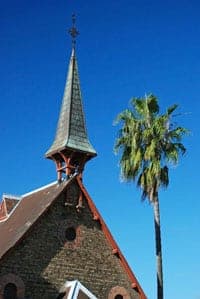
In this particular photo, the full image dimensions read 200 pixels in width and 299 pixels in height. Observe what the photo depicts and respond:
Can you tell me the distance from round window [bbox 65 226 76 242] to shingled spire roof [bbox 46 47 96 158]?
192 inches

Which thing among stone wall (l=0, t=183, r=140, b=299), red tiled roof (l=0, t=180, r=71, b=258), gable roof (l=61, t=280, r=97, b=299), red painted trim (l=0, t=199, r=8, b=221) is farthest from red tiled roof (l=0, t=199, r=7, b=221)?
gable roof (l=61, t=280, r=97, b=299)

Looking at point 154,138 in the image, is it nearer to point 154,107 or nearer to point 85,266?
point 154,107

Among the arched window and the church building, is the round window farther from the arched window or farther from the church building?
the arched window

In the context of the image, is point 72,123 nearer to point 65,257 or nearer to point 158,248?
point 65,257

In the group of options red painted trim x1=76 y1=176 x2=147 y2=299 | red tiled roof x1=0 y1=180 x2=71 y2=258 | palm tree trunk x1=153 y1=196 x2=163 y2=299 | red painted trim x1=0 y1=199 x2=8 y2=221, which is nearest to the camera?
red tiled roof x1=0 y1=180 x2=71 y2=258

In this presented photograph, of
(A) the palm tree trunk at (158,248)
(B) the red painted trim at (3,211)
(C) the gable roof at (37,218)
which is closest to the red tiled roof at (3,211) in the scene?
(B) the red painted trim at (3,211)

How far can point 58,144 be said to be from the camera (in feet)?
125

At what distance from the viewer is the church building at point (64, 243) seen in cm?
3203

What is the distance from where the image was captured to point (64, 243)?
3409 cm

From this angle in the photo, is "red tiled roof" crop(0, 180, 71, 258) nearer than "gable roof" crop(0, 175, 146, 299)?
Yes

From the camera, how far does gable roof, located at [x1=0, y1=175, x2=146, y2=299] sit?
33.1 m

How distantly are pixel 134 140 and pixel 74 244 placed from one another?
21.3 feet

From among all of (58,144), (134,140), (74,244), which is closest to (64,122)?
(58,144)

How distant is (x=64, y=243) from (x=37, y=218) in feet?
6.87
